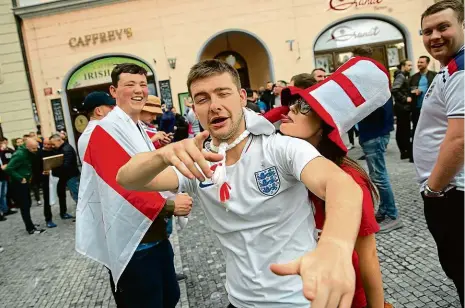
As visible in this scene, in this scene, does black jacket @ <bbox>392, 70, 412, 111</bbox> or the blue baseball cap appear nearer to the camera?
the blue baseball cap

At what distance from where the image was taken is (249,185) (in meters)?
1.49

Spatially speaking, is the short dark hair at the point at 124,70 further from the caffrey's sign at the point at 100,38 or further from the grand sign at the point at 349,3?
the grand sign at the point at 349,3

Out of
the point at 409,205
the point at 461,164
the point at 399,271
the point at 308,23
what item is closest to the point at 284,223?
the point at 461,164

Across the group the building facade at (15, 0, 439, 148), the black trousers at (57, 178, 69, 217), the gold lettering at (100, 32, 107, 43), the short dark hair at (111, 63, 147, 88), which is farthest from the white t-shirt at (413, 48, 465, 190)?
the gold lettering at (100, 32, 107, 43)

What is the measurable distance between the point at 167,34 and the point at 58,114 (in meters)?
5.12

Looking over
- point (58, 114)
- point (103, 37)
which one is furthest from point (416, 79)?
point (58, 114)

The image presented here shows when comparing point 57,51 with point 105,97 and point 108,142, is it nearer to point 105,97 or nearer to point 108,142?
point 105,97

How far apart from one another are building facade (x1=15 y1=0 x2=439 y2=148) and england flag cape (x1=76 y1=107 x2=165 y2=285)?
12.5 m

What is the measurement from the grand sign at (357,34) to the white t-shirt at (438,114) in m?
13.7

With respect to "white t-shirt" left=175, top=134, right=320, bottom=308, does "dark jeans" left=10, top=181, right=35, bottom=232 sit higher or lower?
lower

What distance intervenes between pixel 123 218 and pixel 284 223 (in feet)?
3.95

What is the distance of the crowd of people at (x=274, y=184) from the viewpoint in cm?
115

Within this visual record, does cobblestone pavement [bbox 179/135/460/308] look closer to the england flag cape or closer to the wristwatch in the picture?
the england flag cape

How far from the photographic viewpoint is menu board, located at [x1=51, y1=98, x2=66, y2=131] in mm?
14758
